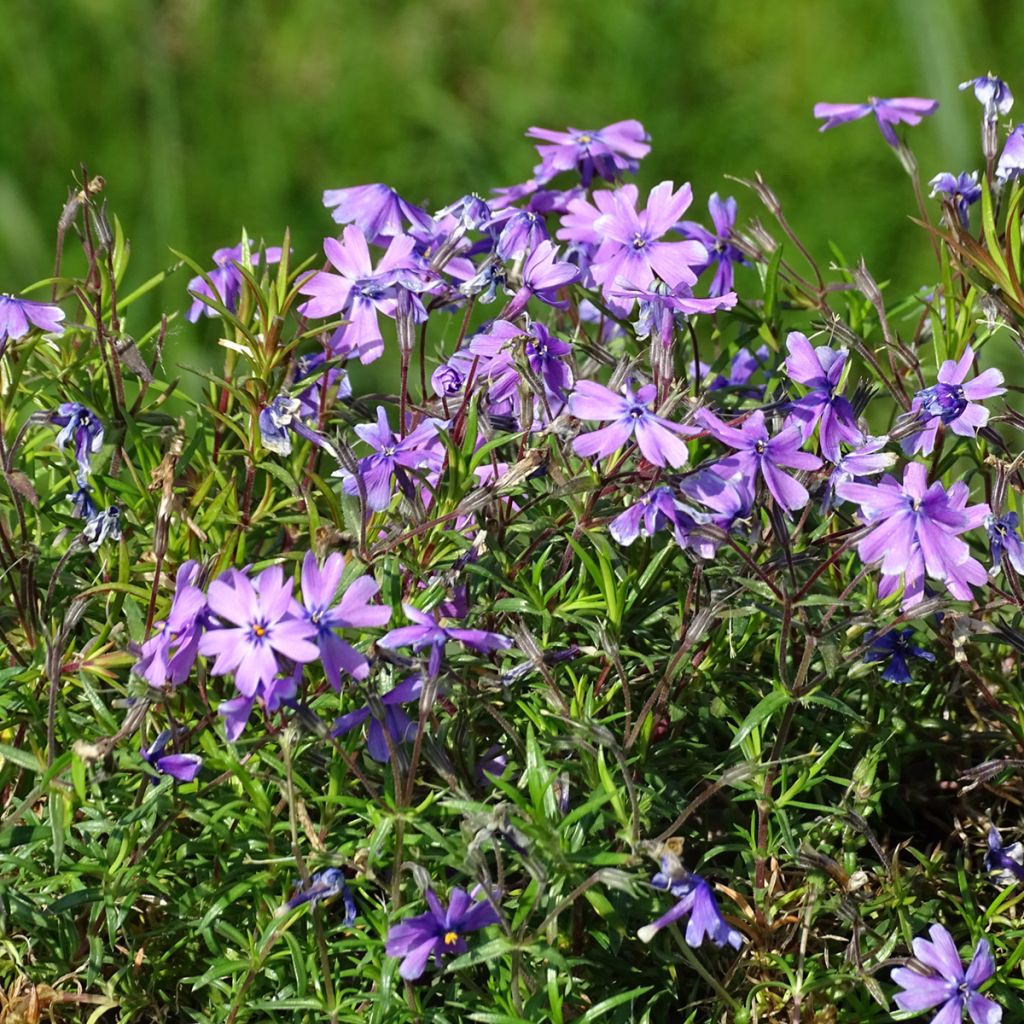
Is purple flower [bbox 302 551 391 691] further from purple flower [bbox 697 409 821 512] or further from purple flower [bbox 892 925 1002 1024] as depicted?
purple flower [bbox 892 925 1002 1024]

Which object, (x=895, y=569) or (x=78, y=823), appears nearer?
(x=895, y=569)

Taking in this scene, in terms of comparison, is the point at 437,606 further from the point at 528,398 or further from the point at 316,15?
the point at 316,15

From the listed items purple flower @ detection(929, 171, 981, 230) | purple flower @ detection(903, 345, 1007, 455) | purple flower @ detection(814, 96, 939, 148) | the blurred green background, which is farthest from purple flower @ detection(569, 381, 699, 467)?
the blurred green background

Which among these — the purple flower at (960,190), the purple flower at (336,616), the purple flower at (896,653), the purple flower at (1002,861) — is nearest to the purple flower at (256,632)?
the purple flower at (336,616)

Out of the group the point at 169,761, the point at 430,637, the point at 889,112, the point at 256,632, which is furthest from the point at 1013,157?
the point at 169,761

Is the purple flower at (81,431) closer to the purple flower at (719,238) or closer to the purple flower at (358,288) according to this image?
the purple flower at (358,288)

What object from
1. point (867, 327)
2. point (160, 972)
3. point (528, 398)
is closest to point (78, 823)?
point (160, 972)
